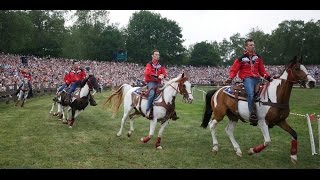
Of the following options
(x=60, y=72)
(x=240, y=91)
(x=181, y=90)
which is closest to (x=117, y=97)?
(x=181, y=90)

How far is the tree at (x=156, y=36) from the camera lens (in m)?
101

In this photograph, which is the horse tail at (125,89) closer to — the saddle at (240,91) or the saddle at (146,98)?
the saddle at (146,98)

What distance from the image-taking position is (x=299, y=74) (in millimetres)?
9227

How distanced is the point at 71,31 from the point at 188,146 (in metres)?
92.6

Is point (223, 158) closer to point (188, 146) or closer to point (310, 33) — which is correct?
point (188, 146)

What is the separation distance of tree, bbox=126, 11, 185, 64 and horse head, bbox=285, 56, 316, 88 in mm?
90274

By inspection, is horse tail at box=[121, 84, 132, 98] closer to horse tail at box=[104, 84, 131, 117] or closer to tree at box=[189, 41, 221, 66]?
horse tail at box=[104, 84, 131, 117]

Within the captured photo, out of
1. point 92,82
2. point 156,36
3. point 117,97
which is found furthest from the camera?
point 156,36

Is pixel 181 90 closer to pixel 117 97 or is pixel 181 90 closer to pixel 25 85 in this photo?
pixel 117 97

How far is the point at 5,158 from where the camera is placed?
30.4 ft

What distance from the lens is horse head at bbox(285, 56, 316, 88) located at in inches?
359

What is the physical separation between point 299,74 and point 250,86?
1.22 metres

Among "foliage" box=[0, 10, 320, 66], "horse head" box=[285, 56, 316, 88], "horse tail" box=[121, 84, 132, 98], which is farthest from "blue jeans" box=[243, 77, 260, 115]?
"foliage" box=[0, 10, 320, 66]
